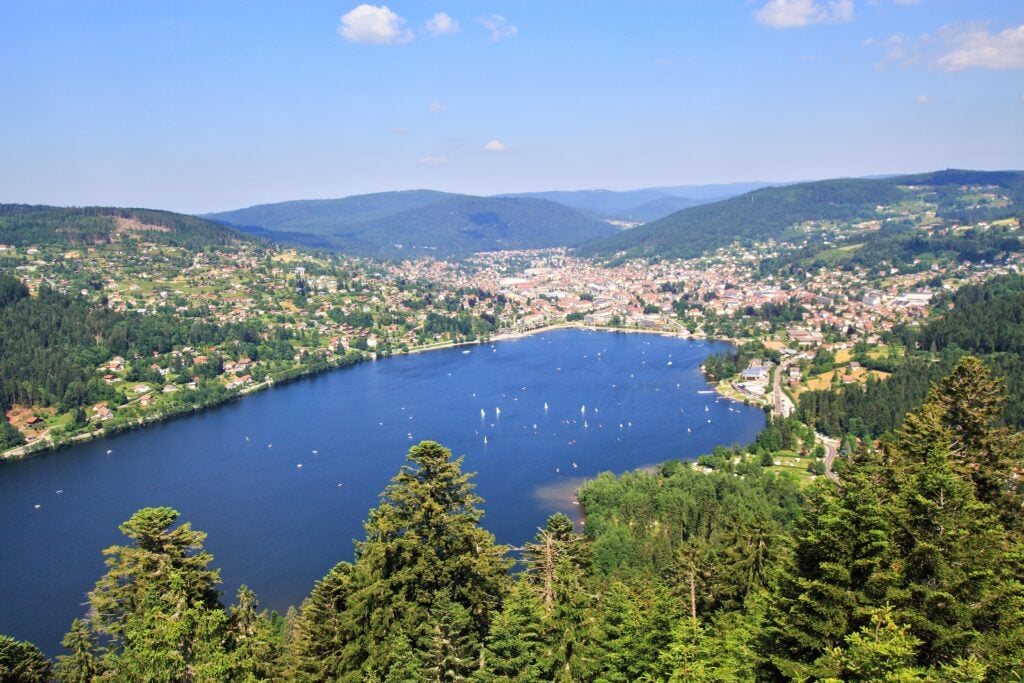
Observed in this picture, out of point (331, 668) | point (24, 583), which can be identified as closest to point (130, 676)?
point (331, 668)

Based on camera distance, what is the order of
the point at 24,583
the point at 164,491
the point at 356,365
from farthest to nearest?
the point at 356,365 < the point at 164,491 < the point at 24,583

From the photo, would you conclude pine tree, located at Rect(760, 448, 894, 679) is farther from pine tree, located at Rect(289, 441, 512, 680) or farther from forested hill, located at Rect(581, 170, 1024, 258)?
forested hill, located at Rect(581, 170, 1024, 258)

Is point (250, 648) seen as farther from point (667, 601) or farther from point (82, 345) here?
point (82, 345)

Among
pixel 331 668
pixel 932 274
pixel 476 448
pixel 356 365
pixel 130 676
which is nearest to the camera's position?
pixel 130 676

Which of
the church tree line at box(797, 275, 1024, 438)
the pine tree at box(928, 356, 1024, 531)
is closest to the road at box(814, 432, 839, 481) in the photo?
the church tree line at box(797, 275, 1024, 438)

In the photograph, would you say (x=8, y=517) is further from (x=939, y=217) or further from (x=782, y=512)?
(x=939, y=217)

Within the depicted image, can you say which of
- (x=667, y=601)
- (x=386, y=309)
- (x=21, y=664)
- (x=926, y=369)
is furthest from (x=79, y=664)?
(x=386, y=309)
